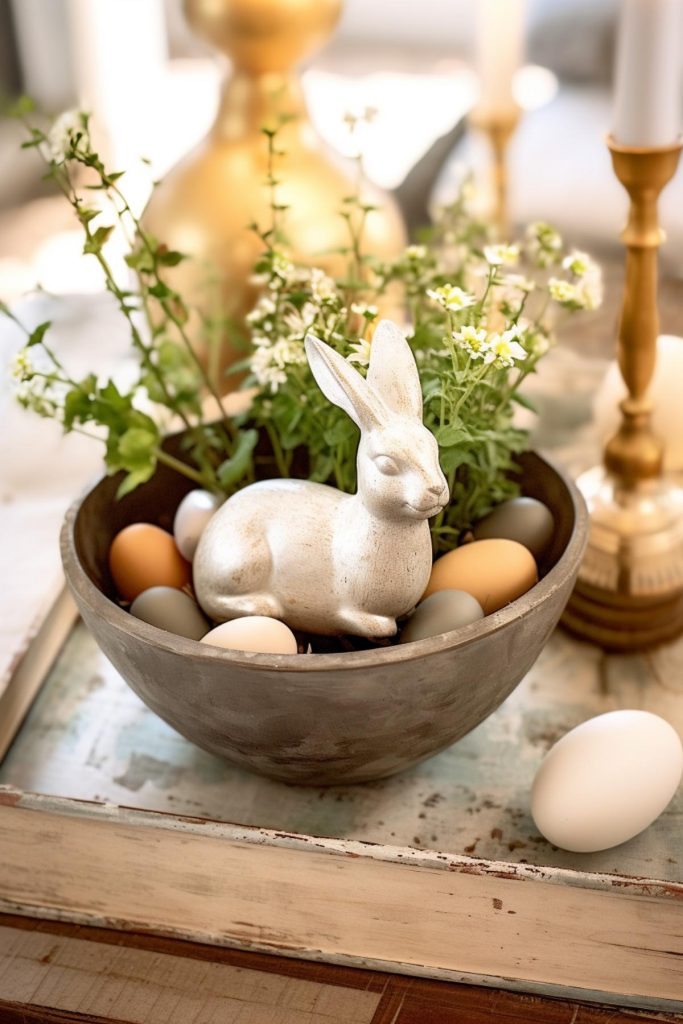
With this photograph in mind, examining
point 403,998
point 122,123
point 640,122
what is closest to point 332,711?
point 403,998

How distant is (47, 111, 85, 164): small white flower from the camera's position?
1.86 ft

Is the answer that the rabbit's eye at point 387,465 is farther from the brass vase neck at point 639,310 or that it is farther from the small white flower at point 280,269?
the brass vase neck at point 639,310

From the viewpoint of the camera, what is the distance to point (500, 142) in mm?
1141

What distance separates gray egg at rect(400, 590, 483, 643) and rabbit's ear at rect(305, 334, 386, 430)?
0.31 feet

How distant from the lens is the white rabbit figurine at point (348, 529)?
49 cm

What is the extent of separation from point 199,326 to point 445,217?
21 cm

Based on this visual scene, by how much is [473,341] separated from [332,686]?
0.54 ft

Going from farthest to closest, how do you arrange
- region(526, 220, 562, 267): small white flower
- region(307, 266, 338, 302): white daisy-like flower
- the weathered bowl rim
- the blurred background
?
the blurred background → region(526, 220, 562, 267): small white flower → region(307, 266, 338, 302): white daisy-like flower → the weathered bowl rim

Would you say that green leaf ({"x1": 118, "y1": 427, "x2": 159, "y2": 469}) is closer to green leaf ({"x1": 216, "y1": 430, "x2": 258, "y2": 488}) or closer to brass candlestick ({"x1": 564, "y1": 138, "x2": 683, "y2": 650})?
green leaf ({"x1": 216, "y1": 430, "x2": 258, "y2": 488})

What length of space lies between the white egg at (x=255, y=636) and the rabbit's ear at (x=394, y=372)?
0.12 metres

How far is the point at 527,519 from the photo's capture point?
0.60 m

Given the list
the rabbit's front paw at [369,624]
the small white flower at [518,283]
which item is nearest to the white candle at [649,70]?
the small white flower at [518,283]

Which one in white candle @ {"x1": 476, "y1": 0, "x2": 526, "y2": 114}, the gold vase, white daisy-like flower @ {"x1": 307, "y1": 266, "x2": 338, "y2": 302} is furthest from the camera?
white candle @ {"x1": 476, "y1": 0, "x2": 526, "y2": 114}

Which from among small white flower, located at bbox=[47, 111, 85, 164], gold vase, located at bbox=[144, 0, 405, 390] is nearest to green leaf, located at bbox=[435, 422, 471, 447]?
small white flower, located at bbox=[47, 111, 85, 164]
